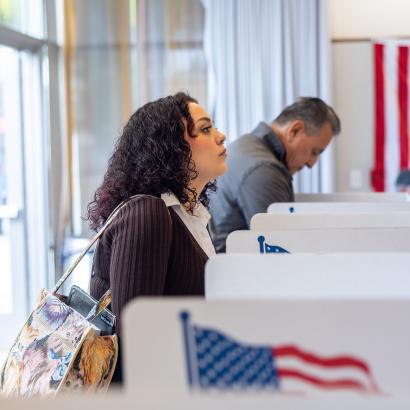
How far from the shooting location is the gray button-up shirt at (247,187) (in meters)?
2.40

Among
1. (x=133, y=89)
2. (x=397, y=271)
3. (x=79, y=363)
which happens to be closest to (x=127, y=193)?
(x=79, y=363)

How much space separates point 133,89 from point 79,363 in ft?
9.55

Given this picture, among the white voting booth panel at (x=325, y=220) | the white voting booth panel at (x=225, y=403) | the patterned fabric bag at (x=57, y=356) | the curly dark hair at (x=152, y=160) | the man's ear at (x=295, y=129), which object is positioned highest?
the man's ear at (x=295, y=129)

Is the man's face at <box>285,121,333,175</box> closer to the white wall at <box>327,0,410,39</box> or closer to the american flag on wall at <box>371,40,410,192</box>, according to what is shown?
the american flag on wall at <box>371,40,410,192</box>

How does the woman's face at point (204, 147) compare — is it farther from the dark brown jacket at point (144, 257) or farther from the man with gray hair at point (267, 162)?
the man with gray hair at point (267, 162)

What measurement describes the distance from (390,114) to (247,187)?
6.15 ft

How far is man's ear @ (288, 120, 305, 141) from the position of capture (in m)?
2.70

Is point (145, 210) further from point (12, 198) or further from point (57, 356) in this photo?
point (12, 198)

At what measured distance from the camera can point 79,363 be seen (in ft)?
4.37

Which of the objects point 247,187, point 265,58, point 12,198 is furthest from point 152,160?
point 12,198

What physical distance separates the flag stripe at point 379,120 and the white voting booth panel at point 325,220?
222 centimetres

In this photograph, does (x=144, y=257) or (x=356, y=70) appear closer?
(x=144, y=257)

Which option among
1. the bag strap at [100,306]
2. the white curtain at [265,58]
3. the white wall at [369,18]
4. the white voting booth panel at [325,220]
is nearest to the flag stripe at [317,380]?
the bag strap at [100,306]

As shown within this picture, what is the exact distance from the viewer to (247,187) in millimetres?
2420
